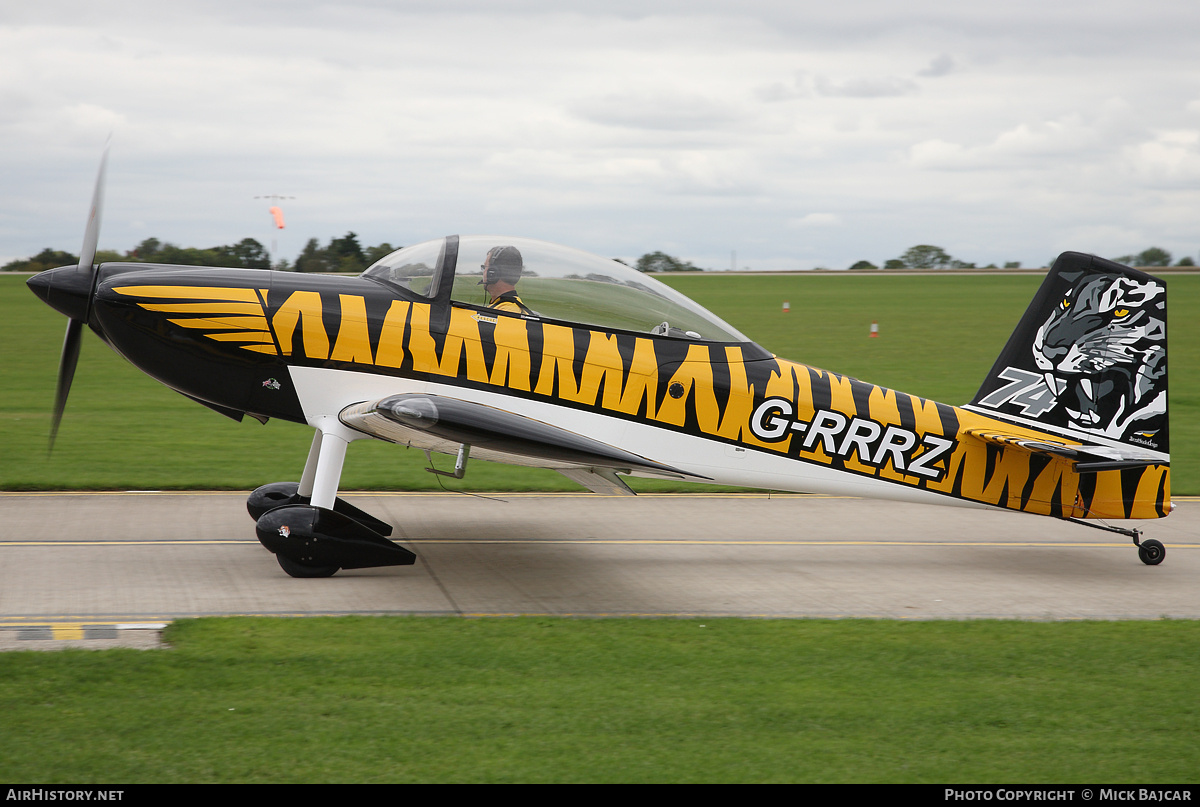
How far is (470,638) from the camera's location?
6121 mm

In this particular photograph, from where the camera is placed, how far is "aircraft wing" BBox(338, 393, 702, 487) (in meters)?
6.66

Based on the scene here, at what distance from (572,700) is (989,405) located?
540 cm

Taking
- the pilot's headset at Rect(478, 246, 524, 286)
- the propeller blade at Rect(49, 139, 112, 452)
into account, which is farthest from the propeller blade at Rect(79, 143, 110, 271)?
the pilot's headset at Rect(478, 246, 524, 286)

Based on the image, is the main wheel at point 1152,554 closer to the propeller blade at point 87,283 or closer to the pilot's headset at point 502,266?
the pilot's headset at point 502,266

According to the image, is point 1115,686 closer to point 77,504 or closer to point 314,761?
point 314,761

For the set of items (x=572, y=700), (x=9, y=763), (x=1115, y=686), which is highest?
(x=1115, y=686)

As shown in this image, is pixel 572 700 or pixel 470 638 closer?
pixel 572 700

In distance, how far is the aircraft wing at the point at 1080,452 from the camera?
26.9ft

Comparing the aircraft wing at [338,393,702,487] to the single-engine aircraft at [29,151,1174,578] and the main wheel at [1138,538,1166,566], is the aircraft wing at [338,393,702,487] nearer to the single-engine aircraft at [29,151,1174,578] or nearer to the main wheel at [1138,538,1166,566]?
the single-engine aircraft at [29,151,1174,578]

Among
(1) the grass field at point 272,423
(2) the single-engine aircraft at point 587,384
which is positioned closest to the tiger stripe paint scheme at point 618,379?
(2) the single-engine aircraft at point 587,384

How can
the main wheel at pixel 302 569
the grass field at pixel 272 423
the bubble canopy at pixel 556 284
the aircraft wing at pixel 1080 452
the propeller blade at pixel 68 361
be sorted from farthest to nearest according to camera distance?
the grass field at pixel 272 423, the aircraft wing at pixel 1080 452, the propeller blade at pixel 68 361, the bubble canopy at pixel 556 284, the main wheel at pixel 302 569
